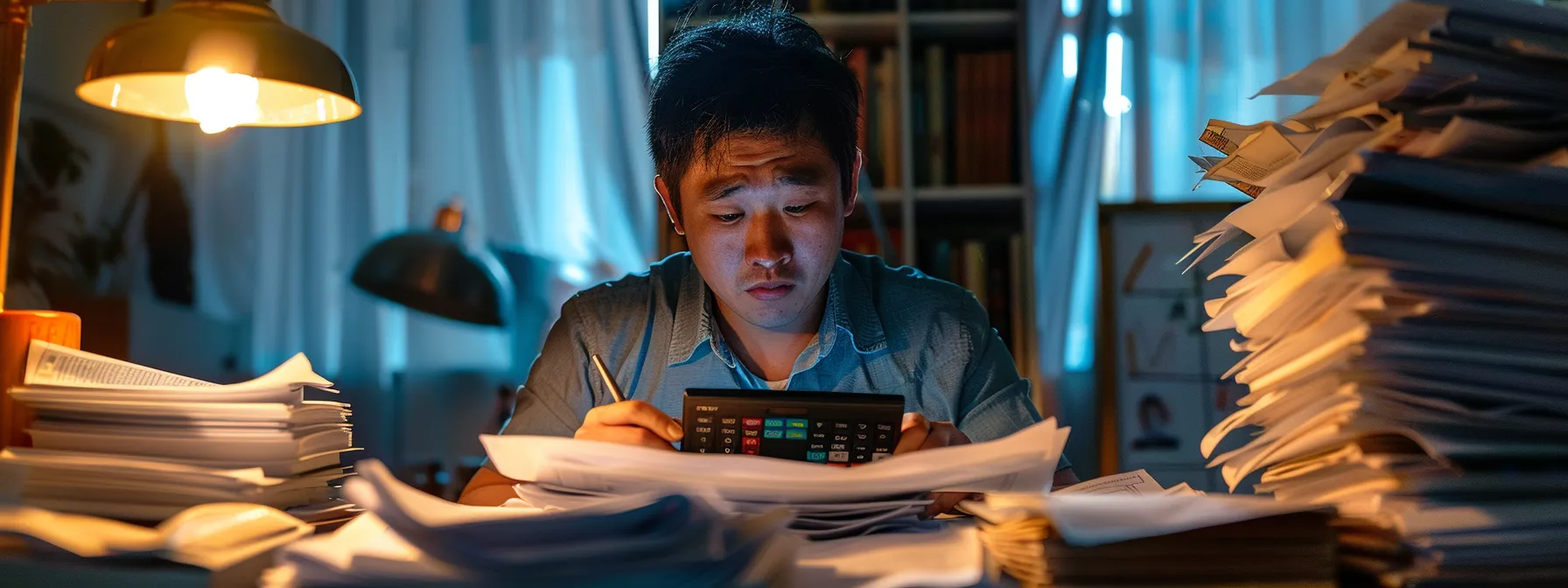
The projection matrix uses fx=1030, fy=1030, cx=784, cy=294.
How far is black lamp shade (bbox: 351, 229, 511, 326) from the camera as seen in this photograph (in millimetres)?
2053

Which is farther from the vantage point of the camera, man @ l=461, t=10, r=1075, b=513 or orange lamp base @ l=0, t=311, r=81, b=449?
man @ l=461, t=10, r=1075, b=513

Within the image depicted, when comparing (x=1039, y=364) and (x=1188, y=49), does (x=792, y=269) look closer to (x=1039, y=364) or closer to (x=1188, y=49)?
(x=1039, y=364)

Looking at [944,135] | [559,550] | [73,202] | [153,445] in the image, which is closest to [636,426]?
[153,445]

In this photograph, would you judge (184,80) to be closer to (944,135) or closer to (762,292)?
(762,292)

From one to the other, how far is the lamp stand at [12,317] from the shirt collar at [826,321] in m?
0.80

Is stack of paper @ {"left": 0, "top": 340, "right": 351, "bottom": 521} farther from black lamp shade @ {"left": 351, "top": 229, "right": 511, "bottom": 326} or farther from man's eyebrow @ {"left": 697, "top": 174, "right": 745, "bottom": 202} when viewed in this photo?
black lamp shade @ {"left": 351, "top": 229, "right": 511, "bottom": 326}

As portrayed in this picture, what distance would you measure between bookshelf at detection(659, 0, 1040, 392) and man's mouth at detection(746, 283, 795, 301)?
3.62 ft

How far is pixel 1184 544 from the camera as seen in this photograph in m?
0.43

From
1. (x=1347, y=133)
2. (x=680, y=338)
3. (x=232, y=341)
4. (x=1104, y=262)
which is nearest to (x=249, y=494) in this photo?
(x=1347, y=133)

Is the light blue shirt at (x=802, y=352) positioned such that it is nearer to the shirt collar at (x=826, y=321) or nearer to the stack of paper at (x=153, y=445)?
the shirt collar at (x=826, y=321)

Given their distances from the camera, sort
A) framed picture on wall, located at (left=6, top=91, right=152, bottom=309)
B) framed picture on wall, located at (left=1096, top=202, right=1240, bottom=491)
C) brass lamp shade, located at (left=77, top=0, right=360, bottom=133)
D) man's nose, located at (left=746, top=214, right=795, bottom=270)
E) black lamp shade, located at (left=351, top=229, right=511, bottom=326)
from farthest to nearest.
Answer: framed picture on wall, located at (left=6, top=91, right=152, bottom=309) → framed picture on wall, located at (left=1096, top=202, right=1240, bottom=491) → black lamp shade, located at (left=351, top=229, right=511, bottom=326) → man's nose, located at (left=746, top=214, right=795, bottom=270) → brass lamp shade, located at (left=77, top=0, right=360, bottom=133)

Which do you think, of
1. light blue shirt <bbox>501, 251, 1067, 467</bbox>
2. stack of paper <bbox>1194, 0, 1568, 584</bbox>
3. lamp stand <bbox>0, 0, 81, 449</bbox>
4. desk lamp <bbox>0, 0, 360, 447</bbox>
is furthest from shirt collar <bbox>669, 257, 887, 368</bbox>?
stack of paper <bbox>1194, 0, 1568, 584</bbox>

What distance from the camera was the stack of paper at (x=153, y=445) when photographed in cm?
60

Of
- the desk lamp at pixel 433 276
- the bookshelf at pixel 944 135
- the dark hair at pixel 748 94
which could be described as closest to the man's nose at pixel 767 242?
the dark hair at pixel 748 94
